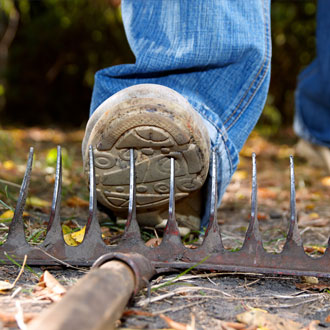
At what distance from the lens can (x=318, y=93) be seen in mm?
2980

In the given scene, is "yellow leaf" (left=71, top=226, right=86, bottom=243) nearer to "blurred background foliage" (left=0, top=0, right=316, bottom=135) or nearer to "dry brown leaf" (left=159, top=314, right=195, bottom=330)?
"dry brown leaf" (left=159, top=314, right=195, bottom=330)

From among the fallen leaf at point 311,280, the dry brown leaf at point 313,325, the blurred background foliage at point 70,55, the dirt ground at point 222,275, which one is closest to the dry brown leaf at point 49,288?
the dirt ground at point 222,275

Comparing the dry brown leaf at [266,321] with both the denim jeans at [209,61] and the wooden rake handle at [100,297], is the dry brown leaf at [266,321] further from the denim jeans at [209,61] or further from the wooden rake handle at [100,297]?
the denim jeans at [209,61]

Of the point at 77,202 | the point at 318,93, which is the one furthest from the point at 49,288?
the point at 318,93

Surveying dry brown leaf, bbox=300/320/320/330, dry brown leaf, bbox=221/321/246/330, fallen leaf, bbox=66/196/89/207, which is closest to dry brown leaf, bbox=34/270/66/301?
dry brown leaf, bbox=221/321/246/330

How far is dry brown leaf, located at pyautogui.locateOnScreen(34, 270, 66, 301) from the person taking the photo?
3.38 ft

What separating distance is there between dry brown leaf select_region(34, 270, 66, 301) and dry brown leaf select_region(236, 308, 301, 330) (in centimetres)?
38

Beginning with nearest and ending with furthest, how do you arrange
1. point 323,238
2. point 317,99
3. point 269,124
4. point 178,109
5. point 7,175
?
point 178,109 < point 323,238 < point 7,175 < point 317,99 < point 269,124

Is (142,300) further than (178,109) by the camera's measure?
No

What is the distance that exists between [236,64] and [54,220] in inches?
31.5

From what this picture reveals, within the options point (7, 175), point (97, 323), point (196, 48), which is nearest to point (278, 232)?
point (196, 48)

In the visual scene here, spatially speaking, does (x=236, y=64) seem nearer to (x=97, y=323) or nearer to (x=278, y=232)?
(x=278, y=232)

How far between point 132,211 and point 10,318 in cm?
49

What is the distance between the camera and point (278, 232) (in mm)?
1900
